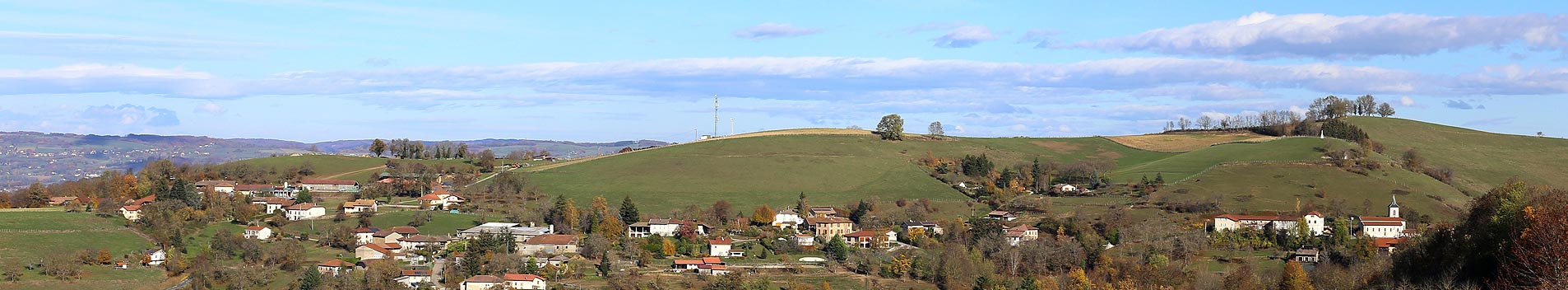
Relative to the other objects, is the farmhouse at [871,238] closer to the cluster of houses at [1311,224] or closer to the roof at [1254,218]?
the cluster of houses at [1311,224]

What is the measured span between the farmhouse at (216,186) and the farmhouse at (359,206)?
11.2 metres

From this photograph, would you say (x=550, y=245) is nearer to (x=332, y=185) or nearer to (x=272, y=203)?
(x=272, y=203)

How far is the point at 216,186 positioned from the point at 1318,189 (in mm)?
79906

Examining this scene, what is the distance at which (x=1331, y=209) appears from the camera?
84.6 meters

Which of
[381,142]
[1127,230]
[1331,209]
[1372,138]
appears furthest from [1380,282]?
[381,142]

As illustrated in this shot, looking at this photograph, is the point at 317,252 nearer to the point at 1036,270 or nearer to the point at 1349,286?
the point at 1036,270

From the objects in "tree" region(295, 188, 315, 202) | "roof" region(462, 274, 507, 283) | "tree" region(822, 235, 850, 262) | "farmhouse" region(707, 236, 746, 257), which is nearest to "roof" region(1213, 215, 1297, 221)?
"tree" region(822, 235, 850, 262)

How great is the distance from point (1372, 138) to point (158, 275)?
104361 millimetres

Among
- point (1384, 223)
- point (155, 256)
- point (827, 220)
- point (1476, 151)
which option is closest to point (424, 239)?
point (155, 256)

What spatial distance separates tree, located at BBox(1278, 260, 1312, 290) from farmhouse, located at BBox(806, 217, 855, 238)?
32.3 m

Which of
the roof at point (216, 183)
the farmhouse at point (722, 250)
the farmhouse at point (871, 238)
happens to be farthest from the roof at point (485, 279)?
the roof at point (216, 183)

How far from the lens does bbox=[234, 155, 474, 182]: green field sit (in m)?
112

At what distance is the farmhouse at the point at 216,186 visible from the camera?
98.0 metres

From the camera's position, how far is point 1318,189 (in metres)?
91.8
